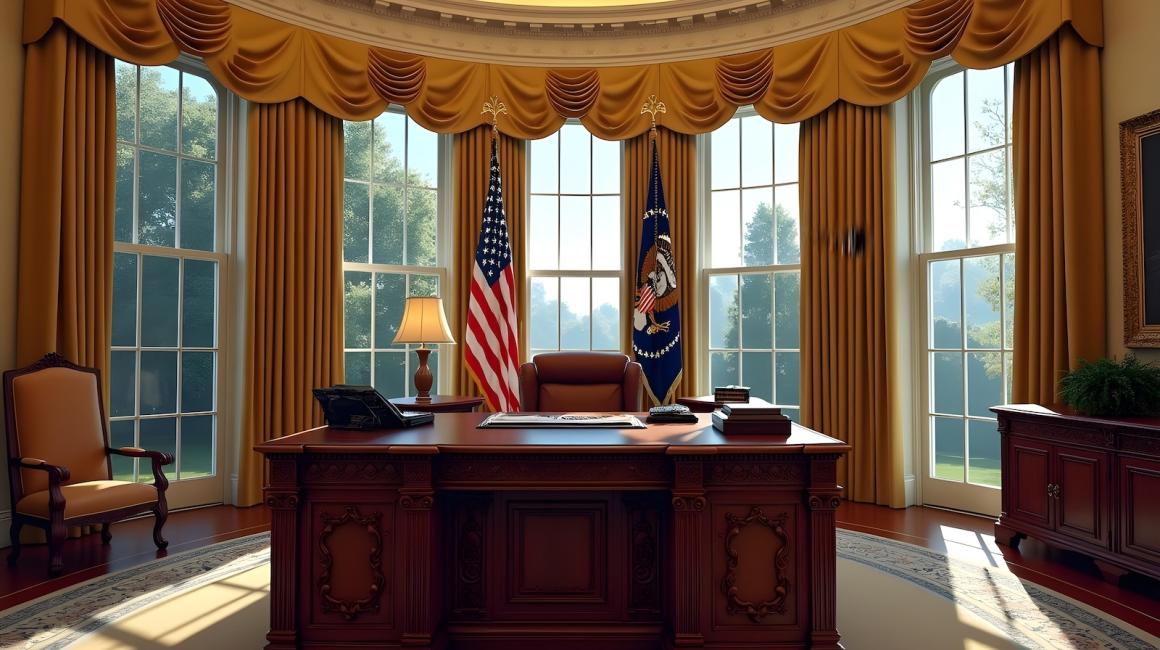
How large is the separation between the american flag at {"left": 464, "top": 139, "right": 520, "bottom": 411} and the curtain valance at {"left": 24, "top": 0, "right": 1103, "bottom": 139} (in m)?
0.73

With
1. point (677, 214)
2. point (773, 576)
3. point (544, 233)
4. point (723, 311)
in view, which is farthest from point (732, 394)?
point (544, 233)

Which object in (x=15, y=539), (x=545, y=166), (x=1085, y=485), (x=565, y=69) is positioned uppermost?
(x=565, y=69)

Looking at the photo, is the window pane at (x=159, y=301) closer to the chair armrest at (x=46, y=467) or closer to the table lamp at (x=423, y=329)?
the chair armrest at (x=46, y=467)

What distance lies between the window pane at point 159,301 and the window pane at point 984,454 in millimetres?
5565

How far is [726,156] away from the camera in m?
5.63

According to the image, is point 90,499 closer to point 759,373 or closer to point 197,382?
point 197,382

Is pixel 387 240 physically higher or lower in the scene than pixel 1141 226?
higher

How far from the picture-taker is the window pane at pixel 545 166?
578 cm

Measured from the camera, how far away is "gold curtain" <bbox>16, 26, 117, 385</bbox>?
3783 mm

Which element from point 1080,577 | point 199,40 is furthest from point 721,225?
point 199,40

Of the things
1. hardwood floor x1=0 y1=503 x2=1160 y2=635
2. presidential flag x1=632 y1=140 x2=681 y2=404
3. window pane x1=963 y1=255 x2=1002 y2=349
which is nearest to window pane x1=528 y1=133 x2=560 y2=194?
presidential flag x1=632 y1=140 x2=681 y2=404

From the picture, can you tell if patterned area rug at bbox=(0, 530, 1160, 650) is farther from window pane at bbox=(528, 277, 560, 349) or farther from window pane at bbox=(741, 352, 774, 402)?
window pane at bbox=(528, 277, 560, 349)

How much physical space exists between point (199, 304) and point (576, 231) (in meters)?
2.95

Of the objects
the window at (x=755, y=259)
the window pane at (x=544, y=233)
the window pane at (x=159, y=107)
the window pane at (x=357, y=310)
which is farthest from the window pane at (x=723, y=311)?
the window pane at (x=159, y=107)
